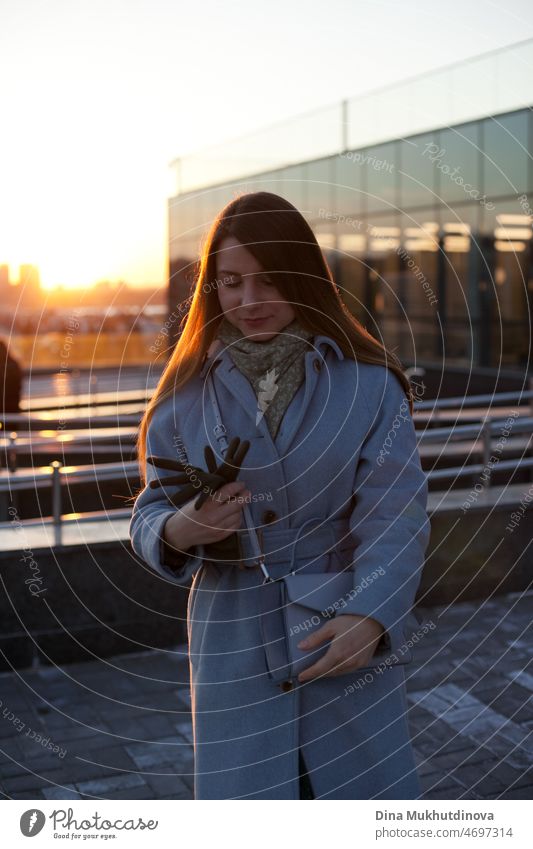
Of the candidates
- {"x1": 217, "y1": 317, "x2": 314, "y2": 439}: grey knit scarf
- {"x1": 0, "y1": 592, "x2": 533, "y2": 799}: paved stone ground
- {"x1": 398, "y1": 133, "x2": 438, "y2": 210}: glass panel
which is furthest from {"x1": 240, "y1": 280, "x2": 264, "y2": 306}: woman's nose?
{"x1": 398, "y1": 133, "x2": 438, "y2": 210}: glass panel

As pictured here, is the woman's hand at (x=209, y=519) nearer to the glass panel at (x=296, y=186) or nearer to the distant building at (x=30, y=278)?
the distant building at (x=30, y=278)

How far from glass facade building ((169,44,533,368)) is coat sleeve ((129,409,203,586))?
42.4 feet

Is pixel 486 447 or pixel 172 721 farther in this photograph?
pixel 486 447

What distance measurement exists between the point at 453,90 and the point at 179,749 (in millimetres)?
10288

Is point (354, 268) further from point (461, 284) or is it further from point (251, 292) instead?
point (251, 292)

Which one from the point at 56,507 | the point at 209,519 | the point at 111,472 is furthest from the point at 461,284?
the point at 209,519

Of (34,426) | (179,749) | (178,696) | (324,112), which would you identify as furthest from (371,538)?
(324,112)

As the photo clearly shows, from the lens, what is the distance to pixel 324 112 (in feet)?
54.0

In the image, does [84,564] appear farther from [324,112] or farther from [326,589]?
[324,112]

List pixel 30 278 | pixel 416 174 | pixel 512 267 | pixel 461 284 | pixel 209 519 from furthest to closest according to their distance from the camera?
1. pixel 416 174
2. pixel 461 284
3. pixel 512 267
4. pixel 30 278
5. pixel 209 519

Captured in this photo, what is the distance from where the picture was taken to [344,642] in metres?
2.28

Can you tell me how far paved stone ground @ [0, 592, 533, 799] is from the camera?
4.48 metres

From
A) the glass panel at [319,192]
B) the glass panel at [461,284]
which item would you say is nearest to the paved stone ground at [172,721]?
the glass panel at [461,284]

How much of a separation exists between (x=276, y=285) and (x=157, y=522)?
566 mm
